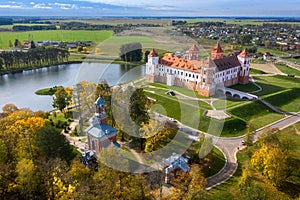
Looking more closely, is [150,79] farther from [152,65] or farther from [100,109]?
[100,109]

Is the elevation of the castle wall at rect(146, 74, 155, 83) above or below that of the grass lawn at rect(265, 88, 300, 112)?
above

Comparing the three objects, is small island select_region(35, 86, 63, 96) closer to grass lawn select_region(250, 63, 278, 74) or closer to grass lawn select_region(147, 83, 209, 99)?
grass lawn select_region(147, 83, 209, 99)

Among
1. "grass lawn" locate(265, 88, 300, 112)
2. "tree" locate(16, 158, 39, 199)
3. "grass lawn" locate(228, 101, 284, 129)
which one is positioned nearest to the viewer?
"tree" locate(16, 158, 39, 199)

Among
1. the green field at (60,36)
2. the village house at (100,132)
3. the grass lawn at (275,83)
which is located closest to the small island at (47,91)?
the village house at (100,132)

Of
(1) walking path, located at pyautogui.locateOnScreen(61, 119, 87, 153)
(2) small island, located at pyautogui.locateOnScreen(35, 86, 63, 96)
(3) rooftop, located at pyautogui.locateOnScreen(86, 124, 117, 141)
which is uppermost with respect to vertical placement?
(3) rooftop, located at pyautogui.locateOnScreen(86, 124, 117, 141)

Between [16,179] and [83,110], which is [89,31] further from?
[16,179]

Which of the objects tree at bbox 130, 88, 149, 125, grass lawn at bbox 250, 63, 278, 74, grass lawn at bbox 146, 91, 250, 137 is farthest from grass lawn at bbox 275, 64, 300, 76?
tree at bbox 130, 88, 149, 125

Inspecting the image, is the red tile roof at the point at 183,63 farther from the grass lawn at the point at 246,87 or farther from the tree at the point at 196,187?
the tree at the point at 196,187
